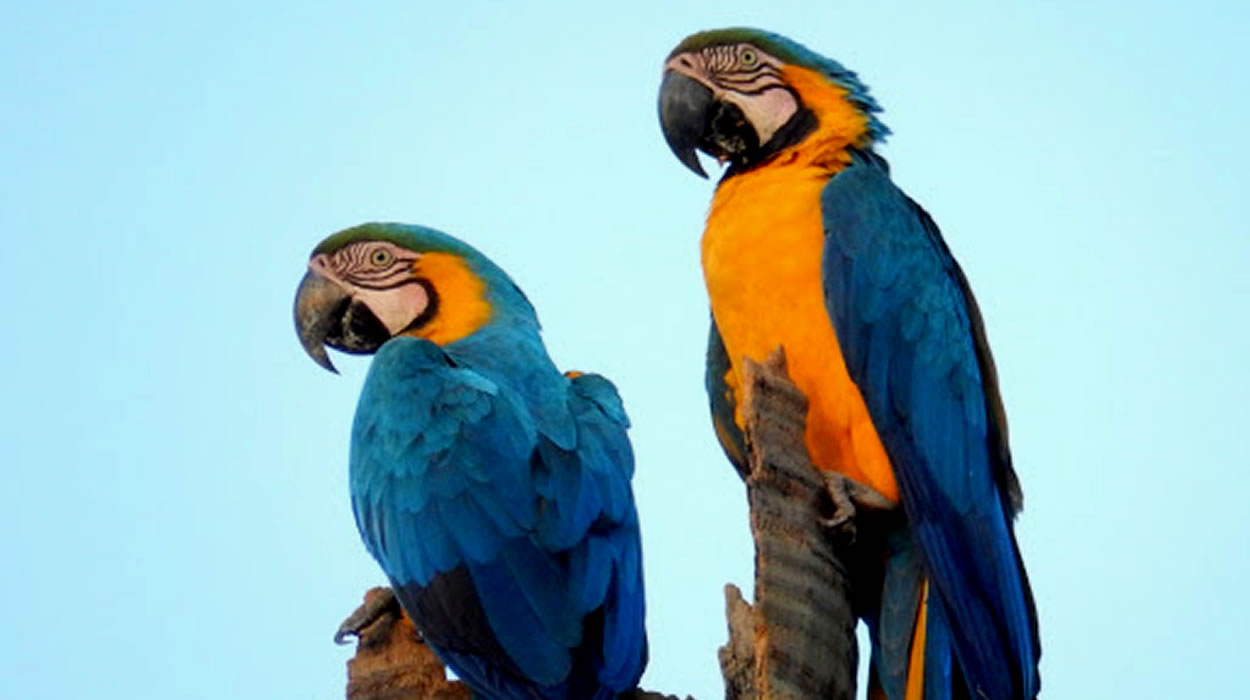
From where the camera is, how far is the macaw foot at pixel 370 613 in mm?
3613

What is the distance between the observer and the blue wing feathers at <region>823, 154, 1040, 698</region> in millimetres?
3621

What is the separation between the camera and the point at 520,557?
3.43 m

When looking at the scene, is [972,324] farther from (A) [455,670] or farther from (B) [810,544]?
(A) [455,670]

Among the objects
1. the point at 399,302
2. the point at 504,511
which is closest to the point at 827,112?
the point at 399,302

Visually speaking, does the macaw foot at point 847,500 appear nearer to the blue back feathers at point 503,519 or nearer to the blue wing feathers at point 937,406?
the blue wing feathers at point 937,406

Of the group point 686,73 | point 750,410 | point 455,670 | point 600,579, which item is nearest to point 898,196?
point 686,73

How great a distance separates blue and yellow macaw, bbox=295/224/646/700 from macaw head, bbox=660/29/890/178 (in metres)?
0.68

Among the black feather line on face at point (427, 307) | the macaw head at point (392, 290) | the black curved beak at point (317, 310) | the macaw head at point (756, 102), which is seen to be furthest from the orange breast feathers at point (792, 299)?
the black curved beak at point (317, 310)

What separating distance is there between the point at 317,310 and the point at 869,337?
1.29 m

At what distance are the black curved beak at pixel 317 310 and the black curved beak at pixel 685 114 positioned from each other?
85 centimetres

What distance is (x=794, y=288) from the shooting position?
4.04 m

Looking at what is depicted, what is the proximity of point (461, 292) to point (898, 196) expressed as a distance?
1.01 m

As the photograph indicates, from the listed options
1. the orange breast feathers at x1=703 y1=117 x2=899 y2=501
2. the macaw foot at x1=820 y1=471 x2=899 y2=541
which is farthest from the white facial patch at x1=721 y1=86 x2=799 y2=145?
the macaw foot at x1=820 y1=471 x2=899 y2=541

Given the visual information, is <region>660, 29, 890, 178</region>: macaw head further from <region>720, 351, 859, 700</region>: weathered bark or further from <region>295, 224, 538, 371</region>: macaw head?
<region>720, 351, 859, 700</region>: weathered bark
